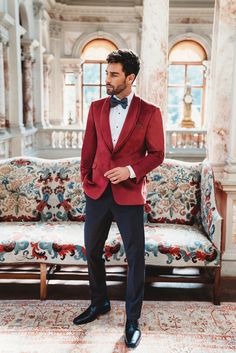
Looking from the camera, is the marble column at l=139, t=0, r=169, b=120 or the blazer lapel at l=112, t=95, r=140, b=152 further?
the marble column at l=139, t=0, r=169, b=120

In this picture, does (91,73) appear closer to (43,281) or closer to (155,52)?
(155,52)

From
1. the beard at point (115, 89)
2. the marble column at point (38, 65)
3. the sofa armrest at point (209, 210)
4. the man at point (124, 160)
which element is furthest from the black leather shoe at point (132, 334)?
the marble column at point (38, 65)

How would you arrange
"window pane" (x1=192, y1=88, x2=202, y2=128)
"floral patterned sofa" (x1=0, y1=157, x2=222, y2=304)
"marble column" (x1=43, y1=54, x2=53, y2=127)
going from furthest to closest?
"window pane" (x1=192, y1=88, x2=202, y2=128), "marble column" (x1=43, y1=54, x2=53, y2=127), "floral patterned sofa" (x1=0, y1=157, x2=222, y2=304)

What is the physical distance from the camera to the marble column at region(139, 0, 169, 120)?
13.9 ft

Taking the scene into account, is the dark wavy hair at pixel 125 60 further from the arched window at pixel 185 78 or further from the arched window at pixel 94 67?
the arched window at pixel 94 67

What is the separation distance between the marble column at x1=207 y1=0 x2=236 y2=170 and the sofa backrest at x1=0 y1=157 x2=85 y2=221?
4.18 feet

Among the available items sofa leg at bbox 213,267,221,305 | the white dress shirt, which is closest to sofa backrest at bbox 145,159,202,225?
sofa leg at bbox 213,267,221,305

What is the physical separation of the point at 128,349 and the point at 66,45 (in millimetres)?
10638

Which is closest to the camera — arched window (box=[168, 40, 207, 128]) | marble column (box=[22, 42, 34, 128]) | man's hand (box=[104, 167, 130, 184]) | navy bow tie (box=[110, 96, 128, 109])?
man's hand (box=[104, 167, 130, 184])

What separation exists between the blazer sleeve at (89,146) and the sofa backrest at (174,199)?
42.3 inches

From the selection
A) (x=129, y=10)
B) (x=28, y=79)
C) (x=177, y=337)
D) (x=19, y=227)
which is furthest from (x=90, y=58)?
(x=177, y=337)

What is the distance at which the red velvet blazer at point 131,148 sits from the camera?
7.54ft

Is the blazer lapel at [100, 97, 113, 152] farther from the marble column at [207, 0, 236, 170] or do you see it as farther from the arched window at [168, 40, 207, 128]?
the arched window at [168, 40, 207, 128]

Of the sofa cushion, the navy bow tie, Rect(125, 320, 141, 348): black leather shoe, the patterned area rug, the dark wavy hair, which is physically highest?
the dark wavy hair
